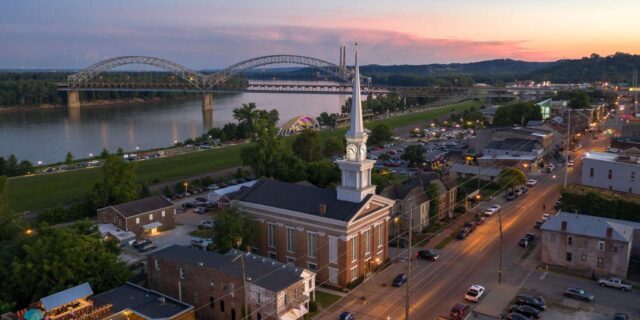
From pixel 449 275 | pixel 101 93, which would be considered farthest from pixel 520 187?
pixel 101 93

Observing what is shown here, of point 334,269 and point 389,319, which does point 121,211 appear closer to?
point 334,269

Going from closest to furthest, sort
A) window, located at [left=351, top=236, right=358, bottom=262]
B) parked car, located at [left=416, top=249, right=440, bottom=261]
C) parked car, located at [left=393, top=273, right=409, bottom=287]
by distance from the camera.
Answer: parked car, located at [left=393, top=273, right=409, bottom=287], window, located at [left=351, top=236, right=358, bottom=262], parked car, located at [left=416, top=249, right=440, bottom=261]

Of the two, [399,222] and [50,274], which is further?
[399,222]

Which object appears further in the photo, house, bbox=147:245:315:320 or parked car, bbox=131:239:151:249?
parked car, bbox=131:239:151:249

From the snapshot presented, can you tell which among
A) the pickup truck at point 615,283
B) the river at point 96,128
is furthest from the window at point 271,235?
the river at point 96,128

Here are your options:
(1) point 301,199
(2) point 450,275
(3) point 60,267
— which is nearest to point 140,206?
(3) point 60,267

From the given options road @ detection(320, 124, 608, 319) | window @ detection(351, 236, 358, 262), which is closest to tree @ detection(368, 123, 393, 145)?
road @ detection(320, 124, 608, 319)

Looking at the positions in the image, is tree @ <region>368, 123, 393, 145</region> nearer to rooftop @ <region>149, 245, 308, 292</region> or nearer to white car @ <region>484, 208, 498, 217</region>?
white car @ <region>484, 208, 498, 217</region>
